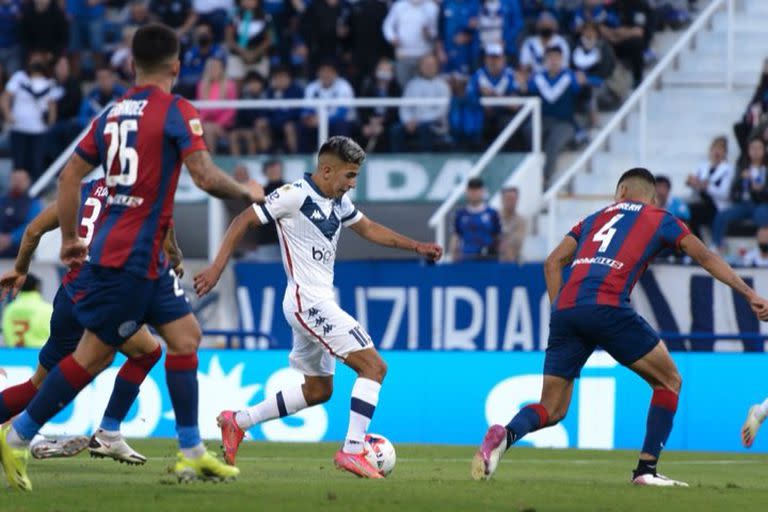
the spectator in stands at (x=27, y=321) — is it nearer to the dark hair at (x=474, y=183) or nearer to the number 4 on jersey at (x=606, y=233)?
the dark hair at (x=474, y=183)

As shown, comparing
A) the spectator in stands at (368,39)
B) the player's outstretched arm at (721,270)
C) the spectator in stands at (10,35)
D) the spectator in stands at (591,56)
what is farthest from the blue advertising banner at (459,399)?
the spectator in stands at (10,35)

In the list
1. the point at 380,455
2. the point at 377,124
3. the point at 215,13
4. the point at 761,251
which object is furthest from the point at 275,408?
the point at 215,13

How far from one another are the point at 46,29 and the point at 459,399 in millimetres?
12793

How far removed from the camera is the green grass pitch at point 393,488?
31.8ft

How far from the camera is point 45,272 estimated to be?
22.4m

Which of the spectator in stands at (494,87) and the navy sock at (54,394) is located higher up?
the spectator in stands at (494,87)

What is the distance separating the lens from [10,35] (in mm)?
28953

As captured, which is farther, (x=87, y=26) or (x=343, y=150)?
(x=87, y=26)

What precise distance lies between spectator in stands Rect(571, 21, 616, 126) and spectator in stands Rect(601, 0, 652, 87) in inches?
15.5

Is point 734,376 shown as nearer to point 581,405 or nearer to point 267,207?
point 581,405

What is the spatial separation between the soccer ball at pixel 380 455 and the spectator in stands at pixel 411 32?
44.7 ft

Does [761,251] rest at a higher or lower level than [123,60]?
lower

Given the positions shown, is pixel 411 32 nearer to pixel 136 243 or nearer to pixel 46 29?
pixel 46 29

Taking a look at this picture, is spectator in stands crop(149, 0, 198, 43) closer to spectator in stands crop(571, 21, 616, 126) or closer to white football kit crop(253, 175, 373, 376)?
spectator in stands crop(571, 21, 616, 126)
